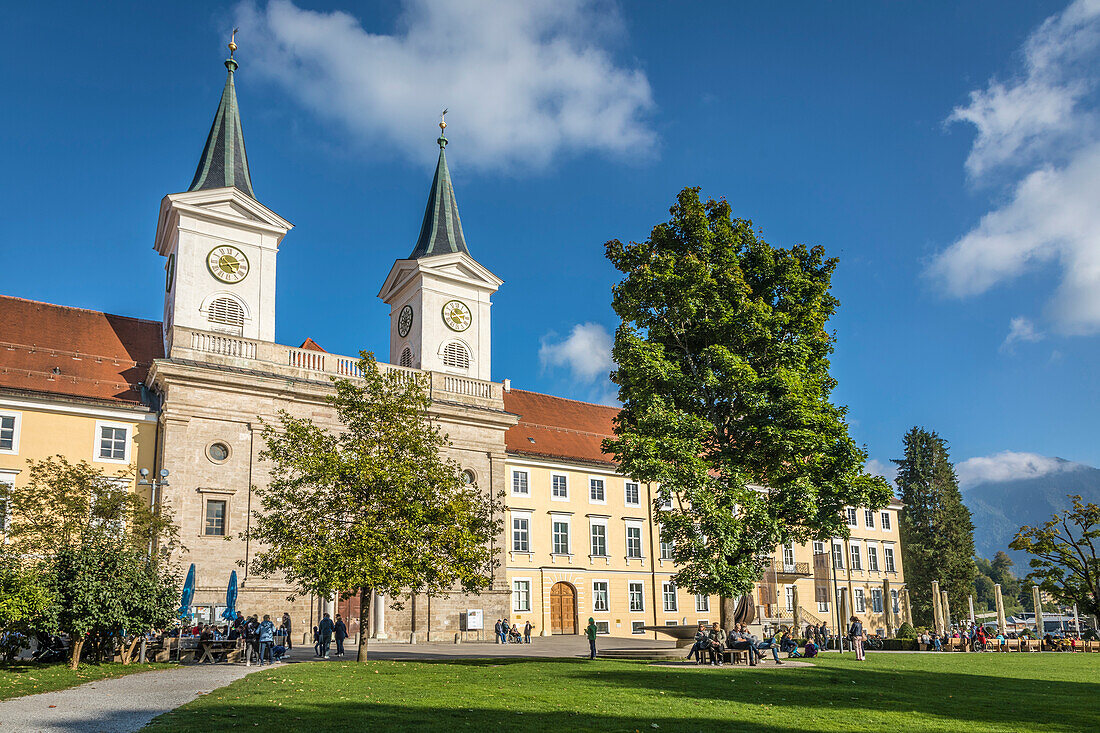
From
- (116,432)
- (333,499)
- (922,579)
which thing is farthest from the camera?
(922,579)

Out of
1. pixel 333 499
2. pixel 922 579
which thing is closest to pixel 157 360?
pixel 333 499

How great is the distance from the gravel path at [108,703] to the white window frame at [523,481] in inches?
966

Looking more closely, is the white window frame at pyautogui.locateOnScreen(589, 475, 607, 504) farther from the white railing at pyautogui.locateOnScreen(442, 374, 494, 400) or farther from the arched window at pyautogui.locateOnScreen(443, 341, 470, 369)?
the arched window at pyautogui.locateOnScreen(443, 341, 470, 369)

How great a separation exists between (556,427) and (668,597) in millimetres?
11417

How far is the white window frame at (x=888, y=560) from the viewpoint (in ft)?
212

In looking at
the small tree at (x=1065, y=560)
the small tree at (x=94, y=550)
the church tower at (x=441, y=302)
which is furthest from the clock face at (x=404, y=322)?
the small tree at (x=1065, y=560)

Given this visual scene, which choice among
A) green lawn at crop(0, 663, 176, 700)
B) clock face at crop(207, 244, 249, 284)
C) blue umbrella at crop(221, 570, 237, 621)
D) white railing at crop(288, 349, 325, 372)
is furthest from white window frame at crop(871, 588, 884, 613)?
green lawn at crop(0, 663, 176, 700)

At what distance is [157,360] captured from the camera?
3219 cm

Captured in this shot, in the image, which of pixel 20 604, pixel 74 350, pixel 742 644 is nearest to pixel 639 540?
pixel 742 644

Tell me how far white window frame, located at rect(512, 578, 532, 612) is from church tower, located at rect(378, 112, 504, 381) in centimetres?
1016

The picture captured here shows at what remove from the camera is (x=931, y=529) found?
66312mm

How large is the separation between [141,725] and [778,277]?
823 inches

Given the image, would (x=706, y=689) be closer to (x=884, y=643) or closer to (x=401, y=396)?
(x=401, y=396)

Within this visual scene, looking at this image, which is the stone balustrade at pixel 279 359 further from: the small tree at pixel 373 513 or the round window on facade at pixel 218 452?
the small tree at pixel 373 513
